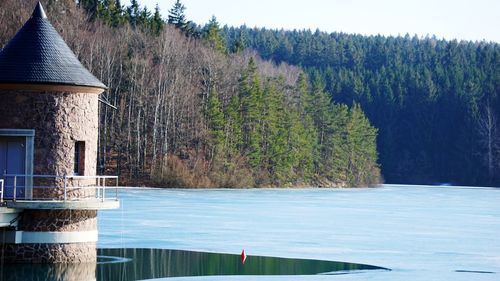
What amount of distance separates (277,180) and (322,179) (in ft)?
34.5

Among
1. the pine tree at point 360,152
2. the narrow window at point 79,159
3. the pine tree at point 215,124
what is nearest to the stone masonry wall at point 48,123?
the narrow window at point 79,159

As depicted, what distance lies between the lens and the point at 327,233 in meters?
37.8

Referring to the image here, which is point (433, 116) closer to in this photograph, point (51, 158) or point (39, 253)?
point (51, 158)

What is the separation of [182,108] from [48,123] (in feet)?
172

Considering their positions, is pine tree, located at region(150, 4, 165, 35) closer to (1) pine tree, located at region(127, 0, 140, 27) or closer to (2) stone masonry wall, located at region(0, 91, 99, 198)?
(1) pine tree, located at region(127, 0, 140, 27)

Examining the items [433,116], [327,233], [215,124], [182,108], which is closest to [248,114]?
[215,124]

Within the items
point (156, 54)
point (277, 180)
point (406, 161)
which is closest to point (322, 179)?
point (277, 180)

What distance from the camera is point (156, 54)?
81.9 metres

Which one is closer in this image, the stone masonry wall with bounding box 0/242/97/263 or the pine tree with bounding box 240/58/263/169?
the stone masonry wall with bounding box 0/242/97/263

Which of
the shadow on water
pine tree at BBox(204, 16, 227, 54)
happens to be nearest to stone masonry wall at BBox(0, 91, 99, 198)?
the shadow on water

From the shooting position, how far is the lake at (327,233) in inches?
1132

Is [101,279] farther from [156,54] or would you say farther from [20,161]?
[156,54]

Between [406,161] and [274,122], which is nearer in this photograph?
[274,122]

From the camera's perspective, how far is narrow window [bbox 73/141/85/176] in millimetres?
27516
